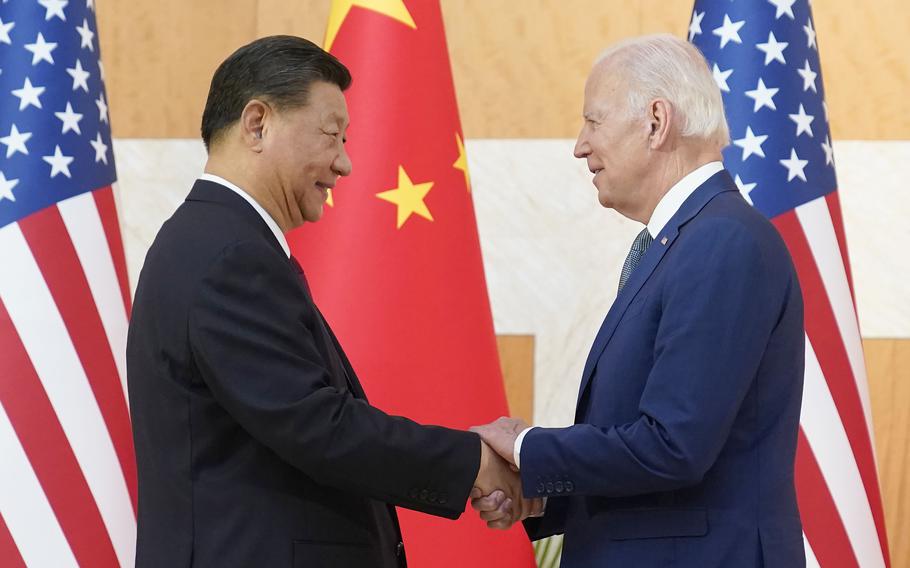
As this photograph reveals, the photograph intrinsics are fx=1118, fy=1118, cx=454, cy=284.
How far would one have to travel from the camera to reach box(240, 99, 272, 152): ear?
1.74 meters

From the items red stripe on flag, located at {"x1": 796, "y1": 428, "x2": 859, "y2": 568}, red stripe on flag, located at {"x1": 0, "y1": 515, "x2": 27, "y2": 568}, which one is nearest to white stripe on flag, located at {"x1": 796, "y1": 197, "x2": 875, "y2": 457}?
red stripe on flag, located at {"x1": 796, "y1": 428, "x2": 859, "y2": 568}

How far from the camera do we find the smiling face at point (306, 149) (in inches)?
69.3

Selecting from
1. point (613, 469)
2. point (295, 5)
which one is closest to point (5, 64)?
point (295, 5)

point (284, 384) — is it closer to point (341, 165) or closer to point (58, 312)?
point (341, 165)

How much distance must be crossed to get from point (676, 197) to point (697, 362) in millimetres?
319

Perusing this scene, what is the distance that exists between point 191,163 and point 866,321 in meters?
2.12

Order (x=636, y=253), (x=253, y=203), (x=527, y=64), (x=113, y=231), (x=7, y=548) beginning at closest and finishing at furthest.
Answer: (x=253, y=203)
(x=636, y=253)
(x=7, y=548)
(x=113, y=231)
(x=527, y=64)

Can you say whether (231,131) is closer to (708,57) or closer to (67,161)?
(67,161)

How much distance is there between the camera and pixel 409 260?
2721 millimetres

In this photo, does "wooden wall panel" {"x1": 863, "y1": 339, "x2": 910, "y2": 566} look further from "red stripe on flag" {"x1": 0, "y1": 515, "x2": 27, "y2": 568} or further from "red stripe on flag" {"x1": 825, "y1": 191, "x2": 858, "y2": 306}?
"red stripe on flag" {"x1": 0, "y1": 515, "x2": 27, "y2": 568}

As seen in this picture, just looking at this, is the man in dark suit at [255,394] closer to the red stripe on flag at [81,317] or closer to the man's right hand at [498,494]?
the man's right hand at [498,494]

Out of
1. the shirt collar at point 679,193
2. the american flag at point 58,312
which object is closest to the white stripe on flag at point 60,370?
the american flag at point 58,312

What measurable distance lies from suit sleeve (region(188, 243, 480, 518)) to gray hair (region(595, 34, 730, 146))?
0.63m

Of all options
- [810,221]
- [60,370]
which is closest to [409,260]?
[60,370]
